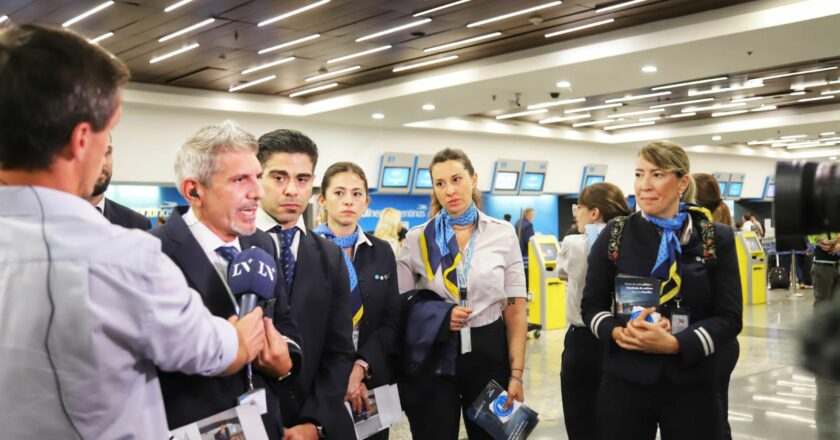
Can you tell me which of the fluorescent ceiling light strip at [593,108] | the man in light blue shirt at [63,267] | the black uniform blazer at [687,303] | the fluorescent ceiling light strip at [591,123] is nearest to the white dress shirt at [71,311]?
the man in light blue shirt at [63,267]

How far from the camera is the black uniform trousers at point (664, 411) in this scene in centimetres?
267

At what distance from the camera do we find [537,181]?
19469mm

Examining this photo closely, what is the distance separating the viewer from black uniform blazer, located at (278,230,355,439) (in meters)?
2.39

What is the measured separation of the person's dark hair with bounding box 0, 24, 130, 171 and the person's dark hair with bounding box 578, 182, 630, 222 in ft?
11.4

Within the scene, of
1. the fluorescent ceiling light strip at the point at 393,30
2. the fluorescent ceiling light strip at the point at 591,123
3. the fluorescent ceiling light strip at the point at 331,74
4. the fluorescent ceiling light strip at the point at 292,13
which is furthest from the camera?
the fluorescent ceiling light strip at the point at 591,123

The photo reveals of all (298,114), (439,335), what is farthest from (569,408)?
(298,114)

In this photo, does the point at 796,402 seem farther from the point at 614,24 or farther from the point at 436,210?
the point at 614,24

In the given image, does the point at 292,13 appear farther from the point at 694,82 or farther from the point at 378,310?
the point at 694,82

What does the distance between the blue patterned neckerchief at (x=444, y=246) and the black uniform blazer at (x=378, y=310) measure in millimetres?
186

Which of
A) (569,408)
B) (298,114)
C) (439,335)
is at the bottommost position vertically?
(569,408)

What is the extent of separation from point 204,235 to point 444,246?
1.59 meters

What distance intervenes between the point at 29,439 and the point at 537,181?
1866 centimetres

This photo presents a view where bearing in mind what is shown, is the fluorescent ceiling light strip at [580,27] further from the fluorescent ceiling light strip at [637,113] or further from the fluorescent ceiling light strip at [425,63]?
the fluorescent ceiling light strip at [637,113]

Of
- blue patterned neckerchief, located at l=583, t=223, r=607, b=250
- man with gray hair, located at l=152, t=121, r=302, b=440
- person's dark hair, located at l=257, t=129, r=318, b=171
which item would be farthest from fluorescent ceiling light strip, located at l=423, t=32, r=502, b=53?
man with gray hair, located at l=152, t=121, r=302, b=440
